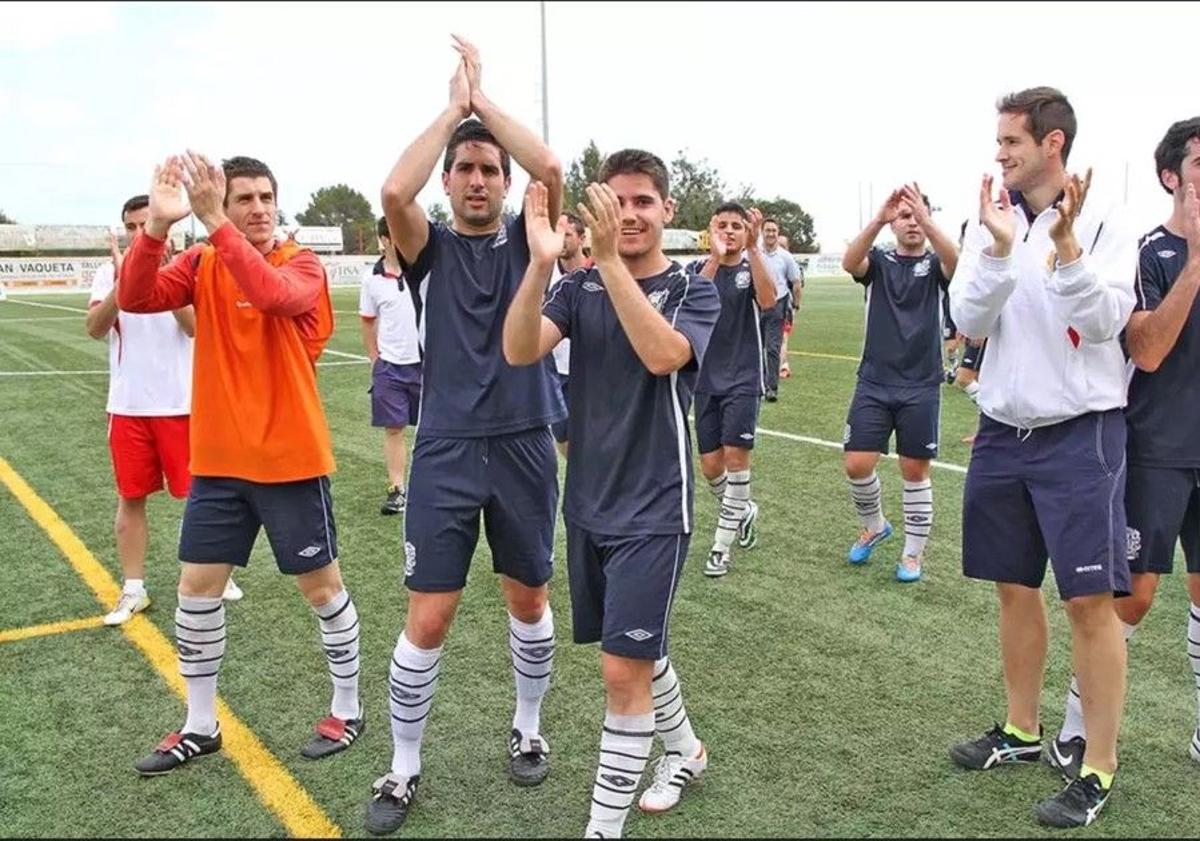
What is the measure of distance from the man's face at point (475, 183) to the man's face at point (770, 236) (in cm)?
850

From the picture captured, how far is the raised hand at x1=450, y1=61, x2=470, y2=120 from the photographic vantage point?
3.09 metres

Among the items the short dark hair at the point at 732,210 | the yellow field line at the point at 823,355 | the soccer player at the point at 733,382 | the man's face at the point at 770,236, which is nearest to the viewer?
the short dark hair at the point at 732,210

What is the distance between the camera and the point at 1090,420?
10.5ft

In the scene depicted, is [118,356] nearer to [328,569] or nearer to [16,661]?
[16,661]

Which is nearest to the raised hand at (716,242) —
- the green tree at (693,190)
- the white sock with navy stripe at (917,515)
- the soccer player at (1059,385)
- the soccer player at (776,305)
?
the white sock with navy stripe at (917,515)

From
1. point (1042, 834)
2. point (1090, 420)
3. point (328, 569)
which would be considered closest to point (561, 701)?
point (328, 569)

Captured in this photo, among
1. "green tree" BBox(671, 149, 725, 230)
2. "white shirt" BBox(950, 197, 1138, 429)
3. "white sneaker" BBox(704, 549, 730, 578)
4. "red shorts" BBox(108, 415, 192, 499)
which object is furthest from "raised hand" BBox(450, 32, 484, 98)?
"green tree" BBox(671, 149, 725, 230)

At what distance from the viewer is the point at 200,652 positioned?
11.8 ft

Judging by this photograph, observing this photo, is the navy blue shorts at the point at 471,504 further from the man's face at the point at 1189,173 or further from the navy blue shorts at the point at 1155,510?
the man's face at the point at 1189,173

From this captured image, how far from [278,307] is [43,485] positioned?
5.85 m

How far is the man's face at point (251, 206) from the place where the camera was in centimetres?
361

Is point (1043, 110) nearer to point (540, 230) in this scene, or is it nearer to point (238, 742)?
point (540, 230)

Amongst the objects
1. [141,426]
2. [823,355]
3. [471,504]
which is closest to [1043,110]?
[471,504]

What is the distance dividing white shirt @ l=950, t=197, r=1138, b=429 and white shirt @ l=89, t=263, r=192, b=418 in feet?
12.6
